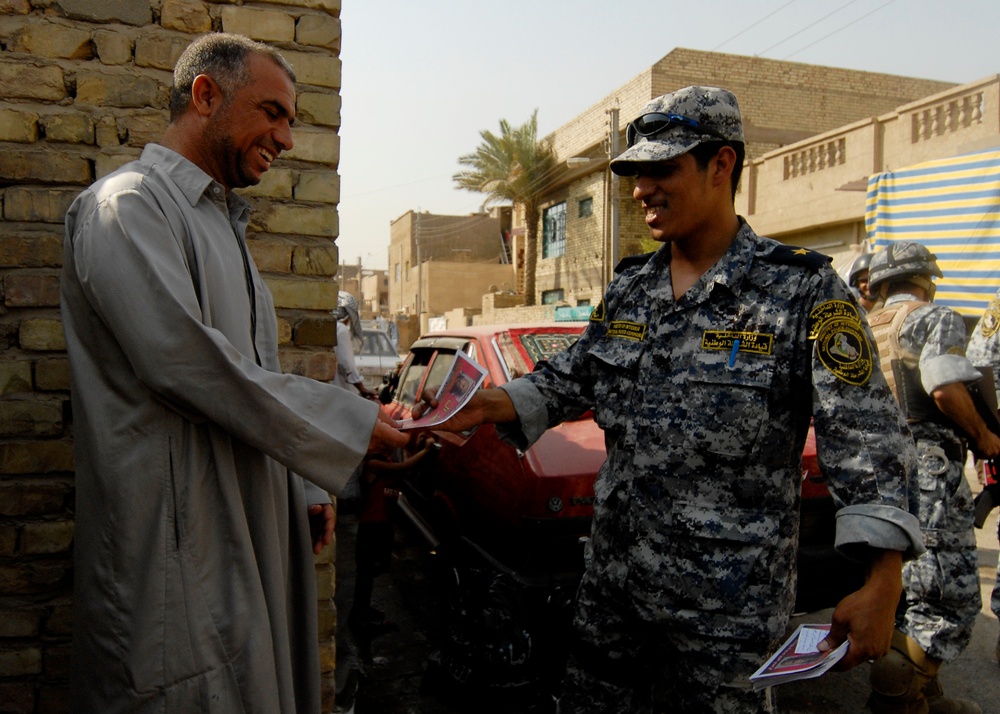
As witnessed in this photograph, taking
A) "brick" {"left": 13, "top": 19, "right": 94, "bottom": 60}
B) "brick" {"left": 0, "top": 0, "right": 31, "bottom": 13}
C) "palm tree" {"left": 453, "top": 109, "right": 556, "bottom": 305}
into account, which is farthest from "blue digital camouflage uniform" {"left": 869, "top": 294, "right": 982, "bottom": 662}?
"palm tree" {"left": 453, "top": 109, "right": 556, "bottom": 305}

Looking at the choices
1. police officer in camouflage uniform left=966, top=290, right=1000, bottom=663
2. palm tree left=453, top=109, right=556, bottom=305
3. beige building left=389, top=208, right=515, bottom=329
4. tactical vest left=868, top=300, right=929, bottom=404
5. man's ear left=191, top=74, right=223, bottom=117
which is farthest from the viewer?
beige building left=389, top=208, right=515, bottom=329

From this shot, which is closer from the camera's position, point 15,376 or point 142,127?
point 15,376

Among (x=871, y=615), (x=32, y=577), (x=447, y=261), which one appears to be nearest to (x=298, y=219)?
(x=32, y=577)

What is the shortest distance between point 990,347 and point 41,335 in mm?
3981

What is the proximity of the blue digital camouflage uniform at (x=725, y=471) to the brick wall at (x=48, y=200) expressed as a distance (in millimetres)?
1466

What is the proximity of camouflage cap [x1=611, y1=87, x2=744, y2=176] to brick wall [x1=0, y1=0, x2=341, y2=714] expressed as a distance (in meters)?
1.17

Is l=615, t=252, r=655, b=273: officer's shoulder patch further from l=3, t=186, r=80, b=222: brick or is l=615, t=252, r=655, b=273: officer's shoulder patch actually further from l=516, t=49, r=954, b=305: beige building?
l=516, t=49, r=954, b=305: beige building

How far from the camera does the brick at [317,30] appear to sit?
2.24m

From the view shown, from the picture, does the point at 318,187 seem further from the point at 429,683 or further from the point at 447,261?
the point at 447,261

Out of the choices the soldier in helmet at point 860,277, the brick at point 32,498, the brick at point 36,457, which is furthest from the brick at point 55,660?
the soldier in helmet at point 860,277

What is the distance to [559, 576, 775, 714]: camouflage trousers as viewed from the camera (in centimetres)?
174

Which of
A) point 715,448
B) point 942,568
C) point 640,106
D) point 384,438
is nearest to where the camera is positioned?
point 384,438

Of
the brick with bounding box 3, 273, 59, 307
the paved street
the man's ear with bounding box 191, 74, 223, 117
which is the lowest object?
the paved street

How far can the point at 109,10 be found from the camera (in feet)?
6.82
